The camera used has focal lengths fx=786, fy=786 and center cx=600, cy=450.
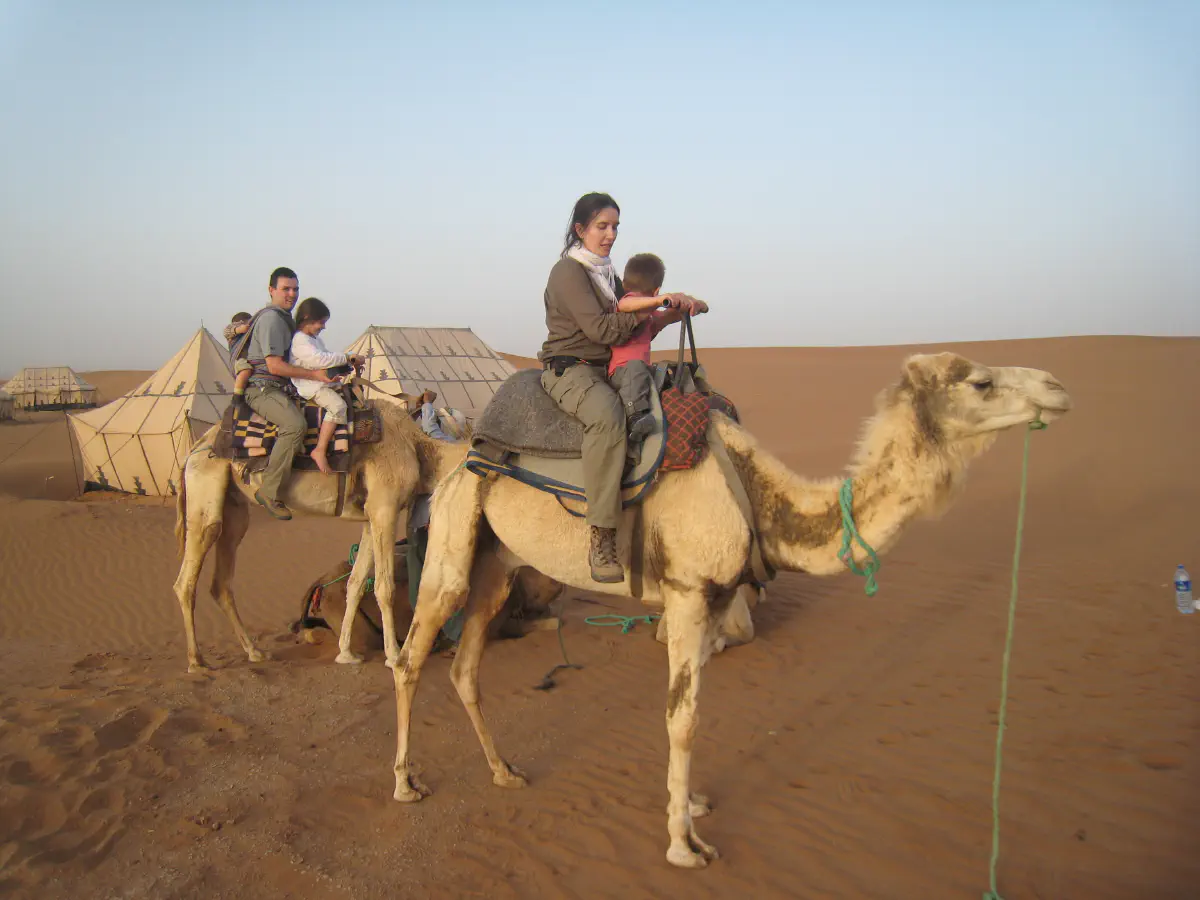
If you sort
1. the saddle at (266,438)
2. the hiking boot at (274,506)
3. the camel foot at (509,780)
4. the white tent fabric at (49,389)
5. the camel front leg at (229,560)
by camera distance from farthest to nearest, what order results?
the white tent fabric at (49,389) < the camel front leg at (229,560) < the hiking boot at (274,506) < the saddle at (266,438) < the camel foot at (509,780)

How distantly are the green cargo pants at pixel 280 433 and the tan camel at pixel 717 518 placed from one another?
2.94 metres

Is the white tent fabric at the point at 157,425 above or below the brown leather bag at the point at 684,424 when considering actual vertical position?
below

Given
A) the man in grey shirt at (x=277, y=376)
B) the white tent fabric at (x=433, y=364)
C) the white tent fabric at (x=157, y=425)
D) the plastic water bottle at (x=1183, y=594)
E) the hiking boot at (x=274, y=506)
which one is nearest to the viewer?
the man in grey shirt at (x=277, y=376)

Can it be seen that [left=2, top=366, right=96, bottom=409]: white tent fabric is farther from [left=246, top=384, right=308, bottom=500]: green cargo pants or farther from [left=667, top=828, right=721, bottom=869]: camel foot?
[left=667, top=828, right=721, bottom=869]: camel foot

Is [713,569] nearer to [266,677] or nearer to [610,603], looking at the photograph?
[266,677]

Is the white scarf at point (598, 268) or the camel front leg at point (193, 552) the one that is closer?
the white scarf at point (598, 268)

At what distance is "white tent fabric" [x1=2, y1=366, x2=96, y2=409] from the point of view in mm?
48875

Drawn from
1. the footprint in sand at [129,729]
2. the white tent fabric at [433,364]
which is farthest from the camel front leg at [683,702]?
the white tent fabric at [433,364]

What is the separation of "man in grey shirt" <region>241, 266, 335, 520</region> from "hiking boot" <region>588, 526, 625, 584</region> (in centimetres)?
419

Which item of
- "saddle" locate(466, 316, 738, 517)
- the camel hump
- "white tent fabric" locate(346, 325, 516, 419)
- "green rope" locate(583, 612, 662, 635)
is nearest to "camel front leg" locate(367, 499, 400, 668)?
"green rope" locate(583, 612, 662, 635)

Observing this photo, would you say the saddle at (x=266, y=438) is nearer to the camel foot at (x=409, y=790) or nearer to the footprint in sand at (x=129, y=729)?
the footprint in sand at (x=129, y=729)

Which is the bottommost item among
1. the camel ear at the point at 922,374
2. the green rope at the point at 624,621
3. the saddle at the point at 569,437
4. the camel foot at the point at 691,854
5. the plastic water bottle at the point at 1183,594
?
the green rope at the point at 624,621

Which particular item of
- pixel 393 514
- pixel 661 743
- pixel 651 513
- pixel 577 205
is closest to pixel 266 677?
pixel 393 514

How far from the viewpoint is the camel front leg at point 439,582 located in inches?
177
